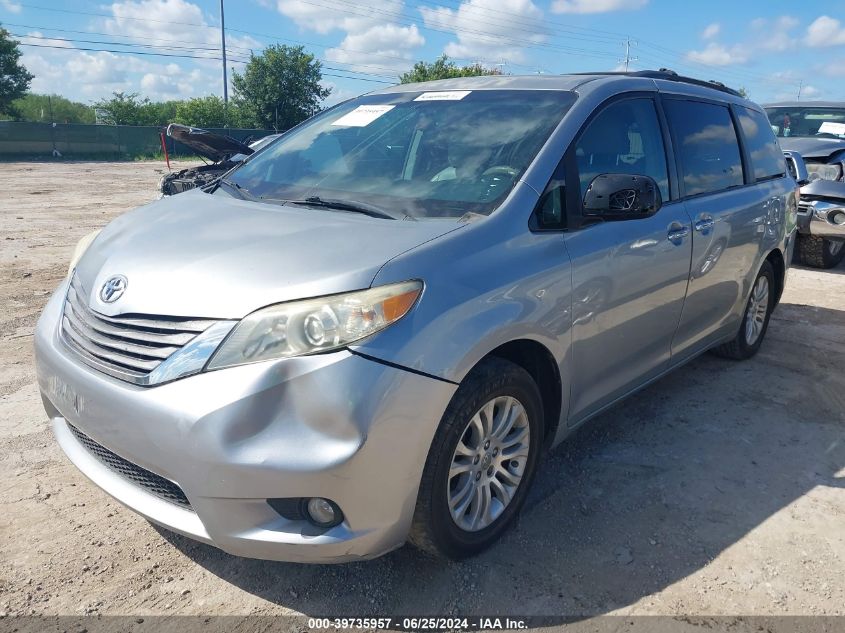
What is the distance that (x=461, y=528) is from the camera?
2506mm

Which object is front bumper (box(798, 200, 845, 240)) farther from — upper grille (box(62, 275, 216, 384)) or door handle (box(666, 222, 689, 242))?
upper grille (box(62, 275, 216, 384))

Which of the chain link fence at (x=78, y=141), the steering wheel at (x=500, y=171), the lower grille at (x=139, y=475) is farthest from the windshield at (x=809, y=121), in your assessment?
the chain link fence at (x=78, y=141)

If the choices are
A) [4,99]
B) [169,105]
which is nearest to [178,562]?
[4,99]

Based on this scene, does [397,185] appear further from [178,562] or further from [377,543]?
[178,562]

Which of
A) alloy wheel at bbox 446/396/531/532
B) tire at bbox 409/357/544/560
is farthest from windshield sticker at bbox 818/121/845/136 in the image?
alloy wheel at bbox 446/396/531/532

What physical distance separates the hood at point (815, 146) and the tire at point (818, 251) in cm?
119

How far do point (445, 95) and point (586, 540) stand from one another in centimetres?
220

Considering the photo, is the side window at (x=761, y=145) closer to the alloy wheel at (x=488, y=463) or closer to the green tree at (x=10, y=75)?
the alloy wheel at (x=488, y=463)

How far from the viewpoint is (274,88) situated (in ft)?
168

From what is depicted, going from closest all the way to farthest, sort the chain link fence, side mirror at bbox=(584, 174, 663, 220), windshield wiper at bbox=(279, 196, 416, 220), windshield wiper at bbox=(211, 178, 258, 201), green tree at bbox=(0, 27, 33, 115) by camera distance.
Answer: windshield wiper at bbox=(279, 196, 416, 220) < side mirror at bbox=(584, 174, 663, 220) < windshield wiper at bbox=(211, 178, 258, 201) < the chain link fence < green tree at bbox=(0, 27, 33, 115)

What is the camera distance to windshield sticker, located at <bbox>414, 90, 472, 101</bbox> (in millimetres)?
3369

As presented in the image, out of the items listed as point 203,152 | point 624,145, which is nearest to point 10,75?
point 203,152

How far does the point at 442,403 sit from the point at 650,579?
44.2 inches

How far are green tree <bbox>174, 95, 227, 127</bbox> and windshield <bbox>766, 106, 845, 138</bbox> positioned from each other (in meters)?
44.9
